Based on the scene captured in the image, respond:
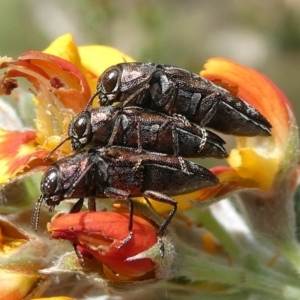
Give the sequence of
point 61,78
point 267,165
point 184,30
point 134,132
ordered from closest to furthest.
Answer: point 134,132 → point 61,78 → point 267,165 → point 184,30

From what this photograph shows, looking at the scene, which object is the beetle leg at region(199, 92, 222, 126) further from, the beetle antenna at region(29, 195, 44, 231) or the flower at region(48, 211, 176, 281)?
the beetle antenna at region(29, 195, 44, 231)

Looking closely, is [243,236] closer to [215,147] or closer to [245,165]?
[245,165]

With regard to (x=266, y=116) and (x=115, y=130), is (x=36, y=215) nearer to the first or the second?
(x=115, y=130)

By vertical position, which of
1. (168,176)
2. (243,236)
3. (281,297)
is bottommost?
(281,297)

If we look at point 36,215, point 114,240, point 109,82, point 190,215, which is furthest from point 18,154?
point 190,215

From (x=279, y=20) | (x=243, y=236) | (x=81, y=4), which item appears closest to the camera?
(x=243, y=236)

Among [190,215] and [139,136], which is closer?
[139,136]

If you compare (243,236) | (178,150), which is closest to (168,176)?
(178,150)

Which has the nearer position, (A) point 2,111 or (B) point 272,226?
(B) point 272,226
